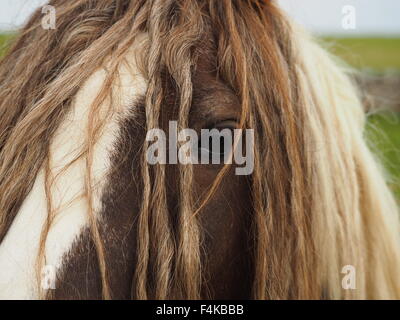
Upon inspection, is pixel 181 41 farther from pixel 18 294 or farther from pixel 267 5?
pixel 18 294

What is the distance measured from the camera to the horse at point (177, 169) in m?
1.08

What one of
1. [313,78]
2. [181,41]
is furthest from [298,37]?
[181,41]

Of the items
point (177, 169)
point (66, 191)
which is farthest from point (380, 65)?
point (66, 191)

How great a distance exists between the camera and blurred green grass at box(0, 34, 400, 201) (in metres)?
1.98

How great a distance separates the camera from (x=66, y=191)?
42.3 inches

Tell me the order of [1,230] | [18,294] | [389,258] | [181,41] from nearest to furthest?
1. [18,294]
2. [1,230]
3. [181,41]
4. [389,258]

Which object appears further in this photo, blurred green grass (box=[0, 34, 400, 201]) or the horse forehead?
blurred green grass (box=[0, 34, 400, 201])

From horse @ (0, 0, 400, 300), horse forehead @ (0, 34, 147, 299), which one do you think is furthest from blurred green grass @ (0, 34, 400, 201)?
horse forehead @ (0, 34, 147, 299)

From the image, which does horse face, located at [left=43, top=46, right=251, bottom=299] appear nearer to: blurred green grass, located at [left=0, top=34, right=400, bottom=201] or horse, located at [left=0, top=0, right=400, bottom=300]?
horse, located at [left=0, top=0, right=400, bottom=300]

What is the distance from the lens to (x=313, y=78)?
5.03 ft

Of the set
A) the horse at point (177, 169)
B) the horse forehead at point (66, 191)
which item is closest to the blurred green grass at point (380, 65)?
the horse at point (177, 169)

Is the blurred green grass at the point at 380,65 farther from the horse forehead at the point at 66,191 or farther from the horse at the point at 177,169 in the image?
the horse forehead at the point at 66,191
